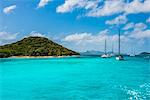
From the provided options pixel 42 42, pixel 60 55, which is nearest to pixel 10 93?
pixel 60 55

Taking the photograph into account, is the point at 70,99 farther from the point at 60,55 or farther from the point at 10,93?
the point at 60,55

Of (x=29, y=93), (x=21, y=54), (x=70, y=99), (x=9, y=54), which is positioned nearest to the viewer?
(x=70, y=99)

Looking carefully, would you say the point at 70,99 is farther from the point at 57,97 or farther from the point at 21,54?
the point at 21,54

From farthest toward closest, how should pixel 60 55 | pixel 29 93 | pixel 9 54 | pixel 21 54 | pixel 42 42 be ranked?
pixel 42 42 < pixel 60 55 < pixel 21 54 < pixel 9 54 < pixel 29 93

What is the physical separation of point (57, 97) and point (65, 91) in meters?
1.79

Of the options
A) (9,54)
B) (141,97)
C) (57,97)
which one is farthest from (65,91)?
(9,54)

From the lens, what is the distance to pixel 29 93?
15297mm

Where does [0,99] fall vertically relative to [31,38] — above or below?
below

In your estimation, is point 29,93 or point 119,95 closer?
point 119,95

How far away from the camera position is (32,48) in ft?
362

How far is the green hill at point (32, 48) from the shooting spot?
98.9 m

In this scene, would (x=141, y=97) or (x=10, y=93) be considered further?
(x=10, y=93)

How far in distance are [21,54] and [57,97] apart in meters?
88.8

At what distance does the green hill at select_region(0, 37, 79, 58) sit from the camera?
325ft
